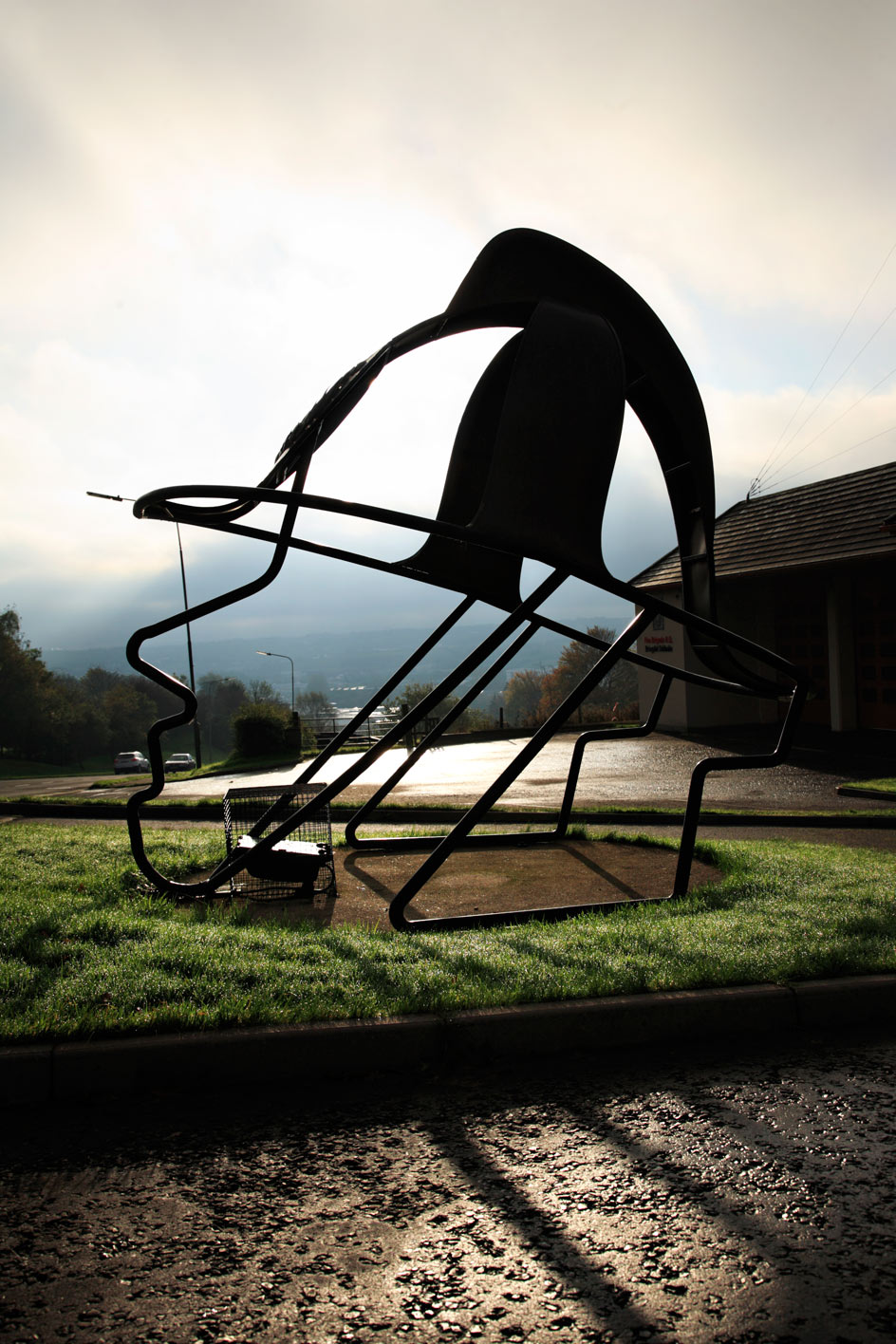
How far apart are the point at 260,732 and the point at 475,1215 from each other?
33.4 meters

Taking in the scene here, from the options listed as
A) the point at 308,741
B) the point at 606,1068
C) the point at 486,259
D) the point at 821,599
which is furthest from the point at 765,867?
the point at 308,741

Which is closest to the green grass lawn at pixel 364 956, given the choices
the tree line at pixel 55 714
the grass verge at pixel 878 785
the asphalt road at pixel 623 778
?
the grass verge at pixel 878 785

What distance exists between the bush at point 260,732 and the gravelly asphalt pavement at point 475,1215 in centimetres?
3238

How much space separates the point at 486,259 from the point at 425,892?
4434 mm

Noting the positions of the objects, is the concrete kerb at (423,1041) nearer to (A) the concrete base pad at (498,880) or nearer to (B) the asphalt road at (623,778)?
(A) the concrete base pad at (498,880)

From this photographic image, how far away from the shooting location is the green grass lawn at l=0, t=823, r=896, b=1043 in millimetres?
3957

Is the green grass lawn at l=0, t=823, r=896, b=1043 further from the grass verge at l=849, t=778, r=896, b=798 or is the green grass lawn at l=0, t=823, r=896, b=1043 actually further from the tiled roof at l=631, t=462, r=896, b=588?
the tiled roof at l=631, t=462, r=896, b=588

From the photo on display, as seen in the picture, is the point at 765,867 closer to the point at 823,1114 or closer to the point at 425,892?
the point at 425,892

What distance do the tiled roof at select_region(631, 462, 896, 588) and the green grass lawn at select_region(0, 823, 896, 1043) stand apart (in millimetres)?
12541

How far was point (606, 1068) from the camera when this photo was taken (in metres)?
3.76

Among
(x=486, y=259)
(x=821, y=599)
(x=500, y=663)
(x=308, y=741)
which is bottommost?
(x=308, y=741)

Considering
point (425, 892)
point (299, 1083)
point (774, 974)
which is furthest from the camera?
point (425, 892)

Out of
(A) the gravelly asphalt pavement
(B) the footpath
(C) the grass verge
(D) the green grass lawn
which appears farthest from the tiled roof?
(A) the gravelly asphalt pavement

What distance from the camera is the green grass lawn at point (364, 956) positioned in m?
3.96
